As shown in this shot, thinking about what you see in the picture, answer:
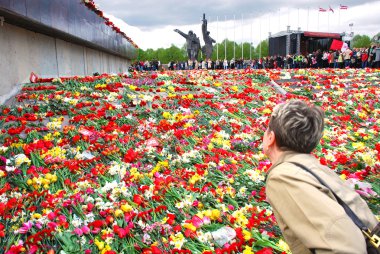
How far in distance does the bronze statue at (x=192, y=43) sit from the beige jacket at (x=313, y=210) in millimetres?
25689

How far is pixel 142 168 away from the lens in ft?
15.1

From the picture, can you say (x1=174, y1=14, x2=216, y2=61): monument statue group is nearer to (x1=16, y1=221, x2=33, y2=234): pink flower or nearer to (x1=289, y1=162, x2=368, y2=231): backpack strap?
(x1=16, y1=221, x2=33, y2=234): pink flower

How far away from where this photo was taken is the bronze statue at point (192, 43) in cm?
2647

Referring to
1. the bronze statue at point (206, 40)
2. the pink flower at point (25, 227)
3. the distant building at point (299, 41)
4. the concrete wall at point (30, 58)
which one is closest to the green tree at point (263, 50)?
the distant building at point (299, 41)

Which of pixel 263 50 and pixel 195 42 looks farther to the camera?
pixel 263 50

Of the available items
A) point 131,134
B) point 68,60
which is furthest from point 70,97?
point 68,60

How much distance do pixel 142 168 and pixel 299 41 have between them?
39916mm

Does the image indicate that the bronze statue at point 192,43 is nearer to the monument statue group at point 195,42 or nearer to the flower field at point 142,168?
the monument statue group at point 195,42

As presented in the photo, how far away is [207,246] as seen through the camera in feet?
10.2

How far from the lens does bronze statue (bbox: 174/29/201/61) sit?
2647 cm

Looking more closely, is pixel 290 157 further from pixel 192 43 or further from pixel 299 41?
pixel 299 41

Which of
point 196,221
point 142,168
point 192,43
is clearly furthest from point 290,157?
point 192,43

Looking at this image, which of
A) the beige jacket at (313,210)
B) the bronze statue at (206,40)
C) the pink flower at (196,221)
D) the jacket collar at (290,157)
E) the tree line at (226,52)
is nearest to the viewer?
the beige jacket at (313,210)

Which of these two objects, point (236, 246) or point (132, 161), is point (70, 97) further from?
point (236, 246)
